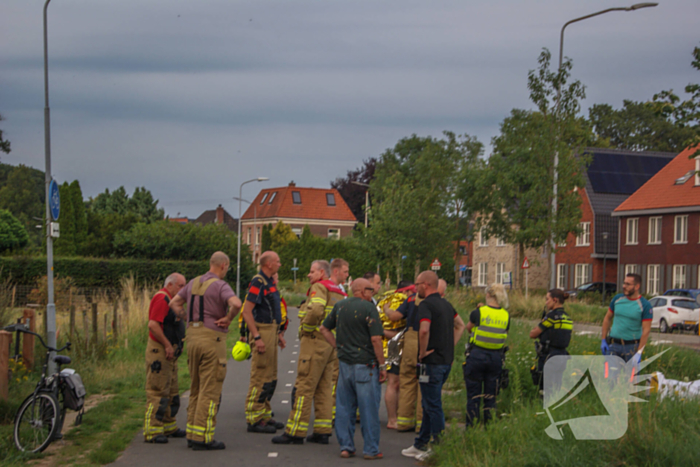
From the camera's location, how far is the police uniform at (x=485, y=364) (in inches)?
299

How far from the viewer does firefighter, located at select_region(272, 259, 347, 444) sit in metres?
7.81

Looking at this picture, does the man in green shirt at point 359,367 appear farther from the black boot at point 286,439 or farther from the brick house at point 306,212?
the brick house at point 306,212

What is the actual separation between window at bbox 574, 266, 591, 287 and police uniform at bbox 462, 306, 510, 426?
4405cm

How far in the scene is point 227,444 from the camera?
7.81m

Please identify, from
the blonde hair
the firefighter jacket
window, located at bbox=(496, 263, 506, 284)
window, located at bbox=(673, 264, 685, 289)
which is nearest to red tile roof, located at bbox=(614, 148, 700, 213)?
window, located at bbox=(673, 264, 685, 289)

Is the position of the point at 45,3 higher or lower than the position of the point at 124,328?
higher

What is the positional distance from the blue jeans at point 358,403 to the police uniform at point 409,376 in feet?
3.11

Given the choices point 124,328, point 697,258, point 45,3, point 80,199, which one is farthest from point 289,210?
point 45,3

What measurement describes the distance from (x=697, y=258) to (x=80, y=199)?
3614 centimetres

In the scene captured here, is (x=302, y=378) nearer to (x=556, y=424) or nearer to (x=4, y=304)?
(x=556, y=424)

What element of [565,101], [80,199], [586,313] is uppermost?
[565,101]

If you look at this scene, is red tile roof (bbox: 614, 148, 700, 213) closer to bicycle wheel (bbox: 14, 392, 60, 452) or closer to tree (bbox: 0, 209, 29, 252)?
tree (bbox: 0, 209, 29, 252)

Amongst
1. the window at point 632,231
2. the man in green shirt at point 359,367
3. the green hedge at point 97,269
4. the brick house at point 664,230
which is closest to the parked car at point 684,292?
the brick house at point 664,230

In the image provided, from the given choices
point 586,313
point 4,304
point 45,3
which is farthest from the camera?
point 586,313
